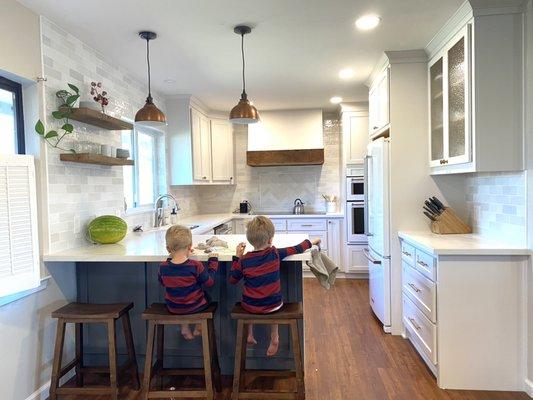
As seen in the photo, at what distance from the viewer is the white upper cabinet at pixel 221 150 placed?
5.26m

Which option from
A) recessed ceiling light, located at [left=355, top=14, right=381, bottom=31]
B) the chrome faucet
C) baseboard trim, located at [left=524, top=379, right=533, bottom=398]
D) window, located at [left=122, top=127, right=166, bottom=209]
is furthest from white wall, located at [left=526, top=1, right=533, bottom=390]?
window, located at [left=122, top=127, right=166, bottom=209]

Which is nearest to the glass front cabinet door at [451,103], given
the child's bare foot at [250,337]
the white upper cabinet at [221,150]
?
the child's bare foot at [250,337]

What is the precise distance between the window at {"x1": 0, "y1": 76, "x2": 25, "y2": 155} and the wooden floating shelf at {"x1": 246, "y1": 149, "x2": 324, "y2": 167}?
3350 millimetres

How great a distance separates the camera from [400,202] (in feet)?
10.4

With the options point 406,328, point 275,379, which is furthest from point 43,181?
point 406,328

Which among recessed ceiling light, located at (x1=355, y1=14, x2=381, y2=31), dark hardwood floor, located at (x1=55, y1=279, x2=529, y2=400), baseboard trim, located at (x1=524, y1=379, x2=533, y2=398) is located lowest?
dark hardwood floor, located at (x1=55, y1=279, x2=529, y2=400)

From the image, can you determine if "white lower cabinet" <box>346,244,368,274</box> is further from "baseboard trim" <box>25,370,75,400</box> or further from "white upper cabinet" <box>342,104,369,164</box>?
"baseboard trim" <box>25,370,75,400</box>

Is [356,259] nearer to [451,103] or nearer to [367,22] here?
[451,103]

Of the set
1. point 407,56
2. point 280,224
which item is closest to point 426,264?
point 407,56

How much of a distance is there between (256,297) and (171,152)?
282 cm

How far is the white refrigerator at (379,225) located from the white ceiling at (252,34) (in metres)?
0.85

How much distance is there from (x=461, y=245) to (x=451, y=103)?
103 cm

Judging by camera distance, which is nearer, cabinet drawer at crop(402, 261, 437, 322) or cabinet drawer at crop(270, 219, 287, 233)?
cabinet drawer at crop(402, 261, 437, 322)

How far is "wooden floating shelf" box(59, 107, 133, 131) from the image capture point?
2506 millimetres
